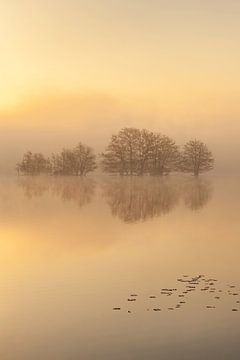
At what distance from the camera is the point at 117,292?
36.4ft

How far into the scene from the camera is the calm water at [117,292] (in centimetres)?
798

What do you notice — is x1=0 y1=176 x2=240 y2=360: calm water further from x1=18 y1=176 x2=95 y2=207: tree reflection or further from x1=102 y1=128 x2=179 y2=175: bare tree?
x1=102 y1=128 x2=179 y2=175: bare tree

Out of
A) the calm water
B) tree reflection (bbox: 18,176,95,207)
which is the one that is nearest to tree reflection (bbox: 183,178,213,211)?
tree reflection (bbox: 18,176,95,207)

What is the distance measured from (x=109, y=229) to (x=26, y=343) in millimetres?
13369

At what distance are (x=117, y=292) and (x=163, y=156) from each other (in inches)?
2998

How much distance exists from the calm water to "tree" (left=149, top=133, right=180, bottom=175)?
211 feet

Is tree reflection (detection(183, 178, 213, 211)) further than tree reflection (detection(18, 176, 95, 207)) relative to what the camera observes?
No

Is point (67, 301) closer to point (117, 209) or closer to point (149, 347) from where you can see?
point (149, 347)

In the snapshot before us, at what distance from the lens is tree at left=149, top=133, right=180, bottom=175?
86500mm

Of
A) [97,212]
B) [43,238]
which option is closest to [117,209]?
[97,212]

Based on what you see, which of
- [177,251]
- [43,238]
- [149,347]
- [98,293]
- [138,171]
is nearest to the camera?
[149,347]

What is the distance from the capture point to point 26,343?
8.11 metres

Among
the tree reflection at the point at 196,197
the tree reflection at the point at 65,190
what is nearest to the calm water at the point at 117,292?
the tree reflection at the point at 196,197

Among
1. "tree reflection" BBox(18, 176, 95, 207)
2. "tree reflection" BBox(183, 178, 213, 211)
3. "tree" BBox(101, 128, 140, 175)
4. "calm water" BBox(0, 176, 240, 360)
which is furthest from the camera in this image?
"tree" BBox(101, 128, 140, 175)
